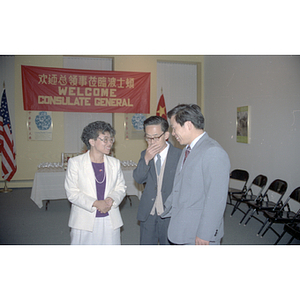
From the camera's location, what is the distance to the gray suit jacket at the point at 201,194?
4.48 ft

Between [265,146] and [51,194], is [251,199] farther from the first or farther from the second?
[51,194]

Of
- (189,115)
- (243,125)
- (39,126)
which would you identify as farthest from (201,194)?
(39,126)

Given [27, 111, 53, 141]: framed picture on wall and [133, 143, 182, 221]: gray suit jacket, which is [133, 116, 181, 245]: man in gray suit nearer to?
[133, 143, 182, 221]: gray suit jacket

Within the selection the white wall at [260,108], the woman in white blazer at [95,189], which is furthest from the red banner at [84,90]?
the woman in white blazer at [95,189]

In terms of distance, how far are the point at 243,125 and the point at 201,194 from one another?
416cm

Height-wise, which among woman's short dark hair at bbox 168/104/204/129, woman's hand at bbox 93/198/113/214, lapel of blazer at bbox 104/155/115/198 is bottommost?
woman's hand at bbox 93/198/113/214

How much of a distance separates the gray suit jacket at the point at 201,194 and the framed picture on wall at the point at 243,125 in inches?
153

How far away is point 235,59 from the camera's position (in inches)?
209

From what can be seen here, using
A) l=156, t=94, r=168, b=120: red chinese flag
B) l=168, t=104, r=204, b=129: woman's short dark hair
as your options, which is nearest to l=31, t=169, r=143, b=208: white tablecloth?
l=156, t=94, r=168, b=120: red chinese flag

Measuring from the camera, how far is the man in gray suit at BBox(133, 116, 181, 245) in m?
1.88

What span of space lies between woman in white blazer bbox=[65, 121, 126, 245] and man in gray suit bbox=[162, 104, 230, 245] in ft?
1.77

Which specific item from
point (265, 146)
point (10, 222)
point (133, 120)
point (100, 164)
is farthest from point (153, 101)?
point (100, 164)

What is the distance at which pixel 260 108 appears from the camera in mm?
4672

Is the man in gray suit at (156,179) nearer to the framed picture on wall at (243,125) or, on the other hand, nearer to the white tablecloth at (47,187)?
the white tablecloth at (47,187)
